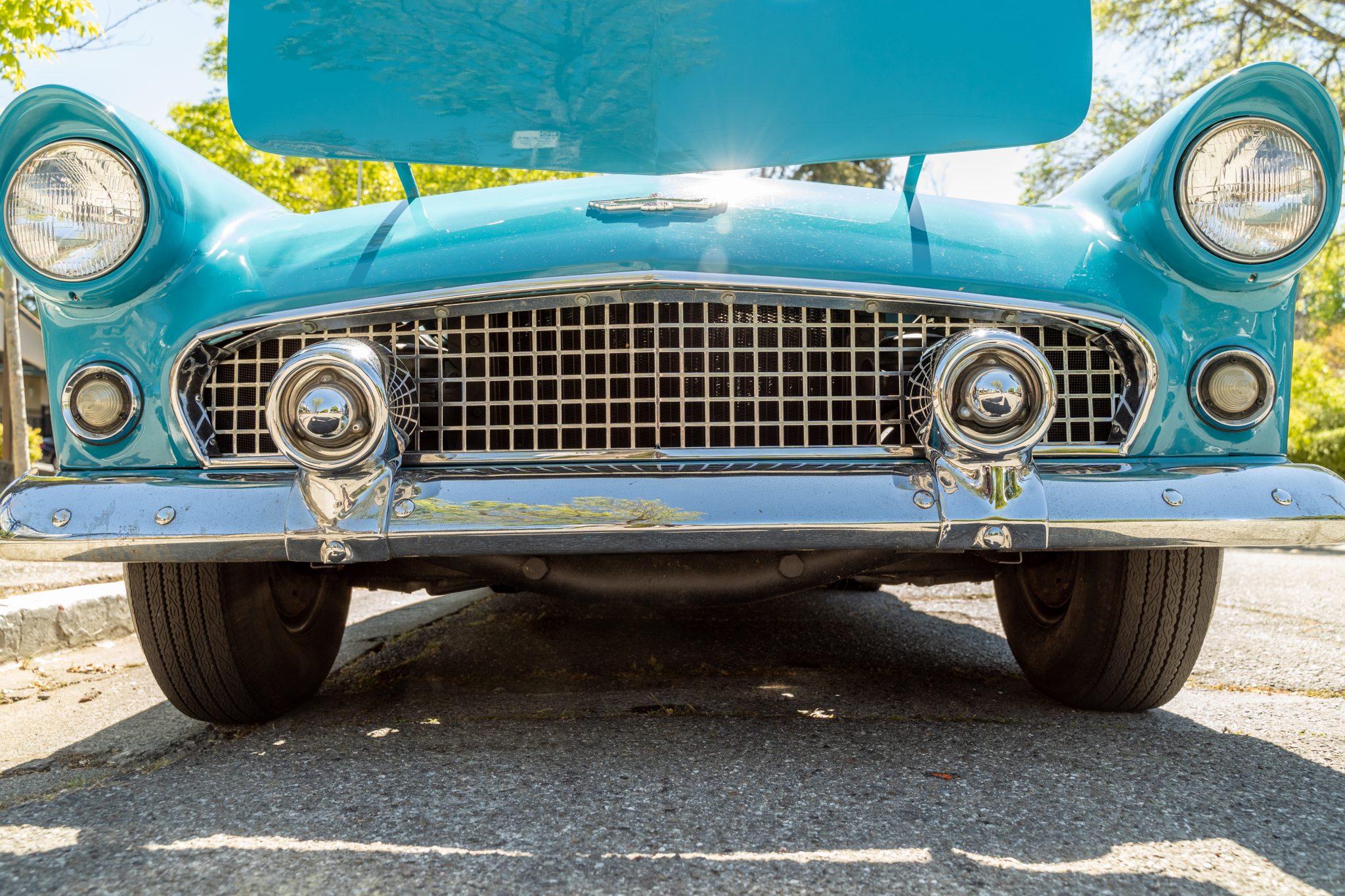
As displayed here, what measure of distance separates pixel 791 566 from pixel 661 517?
0.35 metres

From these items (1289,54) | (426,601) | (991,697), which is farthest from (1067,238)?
(1289,54)

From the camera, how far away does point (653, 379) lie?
170cm

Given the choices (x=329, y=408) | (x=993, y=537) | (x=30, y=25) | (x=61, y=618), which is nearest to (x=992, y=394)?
(x=993, y=537)

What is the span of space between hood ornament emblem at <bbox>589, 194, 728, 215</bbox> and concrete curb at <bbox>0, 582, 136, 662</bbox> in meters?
1.82

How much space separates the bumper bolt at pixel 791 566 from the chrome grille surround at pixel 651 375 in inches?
7.6

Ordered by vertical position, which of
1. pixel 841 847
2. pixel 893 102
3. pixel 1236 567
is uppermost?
pixel 893 102

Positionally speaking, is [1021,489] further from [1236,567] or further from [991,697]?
[1236,567]

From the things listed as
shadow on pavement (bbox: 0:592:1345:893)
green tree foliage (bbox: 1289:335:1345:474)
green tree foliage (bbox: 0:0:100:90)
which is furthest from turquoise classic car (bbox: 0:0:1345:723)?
green tree foliage (bbox: 1289:335:1345:474)

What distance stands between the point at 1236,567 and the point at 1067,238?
347cm

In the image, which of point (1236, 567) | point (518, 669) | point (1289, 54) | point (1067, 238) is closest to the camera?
point (1067, 238)

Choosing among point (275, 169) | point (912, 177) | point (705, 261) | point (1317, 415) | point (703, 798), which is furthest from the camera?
point (1317, 415)

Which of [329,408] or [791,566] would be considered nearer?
[329,408]

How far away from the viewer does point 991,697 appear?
207 cm

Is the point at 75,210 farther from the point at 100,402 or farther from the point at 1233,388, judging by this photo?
the point at 1233,388
